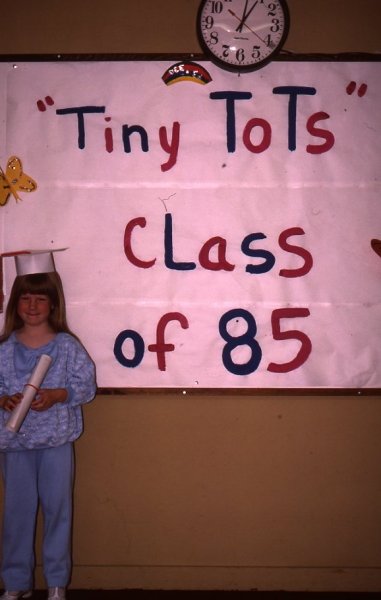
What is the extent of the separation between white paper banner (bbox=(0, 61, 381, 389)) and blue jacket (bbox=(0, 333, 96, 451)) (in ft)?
0.48

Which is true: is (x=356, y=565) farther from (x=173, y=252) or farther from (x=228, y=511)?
(x=173, y=252)

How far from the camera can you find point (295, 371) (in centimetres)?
194

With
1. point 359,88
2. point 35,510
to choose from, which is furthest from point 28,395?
point 359,88

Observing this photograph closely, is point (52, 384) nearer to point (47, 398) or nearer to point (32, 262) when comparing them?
point (47, 398)

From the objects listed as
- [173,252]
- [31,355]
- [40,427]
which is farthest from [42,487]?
[173,252]

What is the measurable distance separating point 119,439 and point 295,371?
739 millimetres

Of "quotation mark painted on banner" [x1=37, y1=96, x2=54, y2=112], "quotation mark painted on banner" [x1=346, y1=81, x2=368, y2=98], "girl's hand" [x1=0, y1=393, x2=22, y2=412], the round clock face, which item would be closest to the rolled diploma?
"girl's hand" [x1=0, y1=393, x2=22, y2=412]

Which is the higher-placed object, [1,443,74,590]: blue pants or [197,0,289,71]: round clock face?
[197,0,289,71]: round clock face

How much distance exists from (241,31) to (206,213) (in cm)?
67

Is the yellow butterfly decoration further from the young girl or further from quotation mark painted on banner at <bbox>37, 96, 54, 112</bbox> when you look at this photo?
the young girl

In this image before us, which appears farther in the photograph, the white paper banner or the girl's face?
the white paper banner

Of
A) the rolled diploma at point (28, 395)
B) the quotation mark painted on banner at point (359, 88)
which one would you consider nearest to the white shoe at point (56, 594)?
the rolled diploma at point (28, 395)

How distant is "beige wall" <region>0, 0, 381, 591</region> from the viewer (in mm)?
1969

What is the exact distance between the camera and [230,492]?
1.98m
